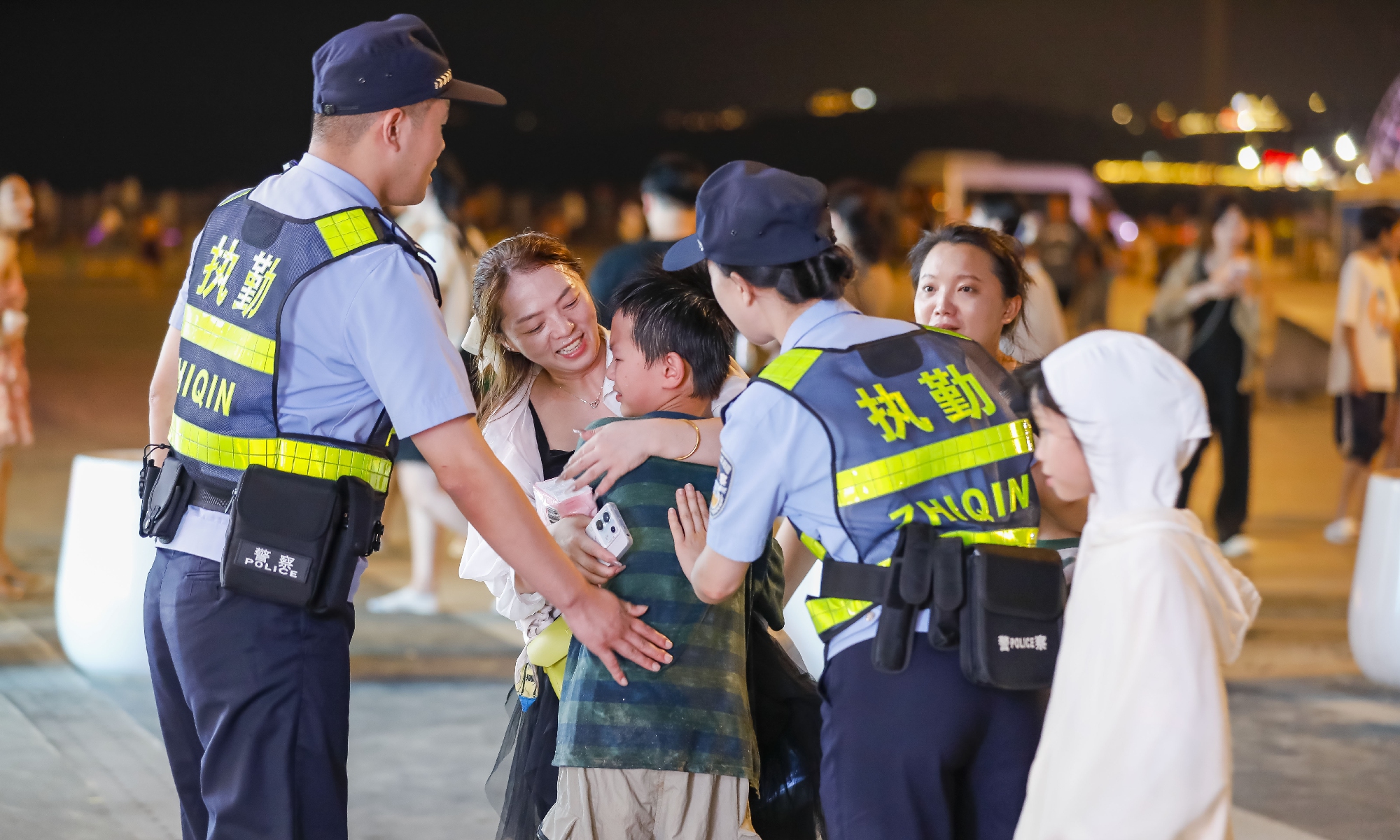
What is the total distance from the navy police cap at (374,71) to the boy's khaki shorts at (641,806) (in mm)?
1253

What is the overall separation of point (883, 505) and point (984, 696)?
354 millimetres

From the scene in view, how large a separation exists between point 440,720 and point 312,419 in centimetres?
282

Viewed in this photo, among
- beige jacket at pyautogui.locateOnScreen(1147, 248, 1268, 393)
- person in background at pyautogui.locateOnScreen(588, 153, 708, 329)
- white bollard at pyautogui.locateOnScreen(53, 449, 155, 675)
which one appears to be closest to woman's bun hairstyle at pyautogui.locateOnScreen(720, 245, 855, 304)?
person in background at pyautogui.locateOnScreen(588, 153, 708, 329)

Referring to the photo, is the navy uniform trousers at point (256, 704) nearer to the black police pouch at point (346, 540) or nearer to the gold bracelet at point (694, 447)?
the black police pouch at point (346, 540)

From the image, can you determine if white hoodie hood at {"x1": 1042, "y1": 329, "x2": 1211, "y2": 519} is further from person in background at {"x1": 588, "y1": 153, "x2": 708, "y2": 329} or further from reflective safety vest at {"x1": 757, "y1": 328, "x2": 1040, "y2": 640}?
person in background at {"x1": 588, "y1": 153, "x2": 708, "y2": 329}

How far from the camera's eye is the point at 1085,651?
1.90m

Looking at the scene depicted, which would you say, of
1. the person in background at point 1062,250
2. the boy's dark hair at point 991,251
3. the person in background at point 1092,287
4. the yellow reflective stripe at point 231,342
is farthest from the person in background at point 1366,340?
the yellow reflective stripe at point 231,342

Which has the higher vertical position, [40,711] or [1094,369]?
[1094,369]

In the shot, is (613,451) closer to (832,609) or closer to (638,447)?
(638,447)

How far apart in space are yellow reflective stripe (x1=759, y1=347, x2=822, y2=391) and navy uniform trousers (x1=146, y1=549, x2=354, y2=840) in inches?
37.1

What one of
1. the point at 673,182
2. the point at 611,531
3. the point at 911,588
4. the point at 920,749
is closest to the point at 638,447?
the point at 611,531

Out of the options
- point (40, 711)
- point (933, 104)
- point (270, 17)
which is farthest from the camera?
point (933, 104)

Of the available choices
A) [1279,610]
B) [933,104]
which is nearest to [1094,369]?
[1279,610]

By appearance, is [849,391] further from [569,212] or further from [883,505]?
[569,212]
